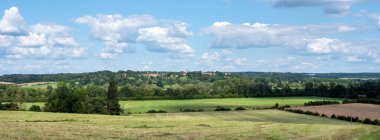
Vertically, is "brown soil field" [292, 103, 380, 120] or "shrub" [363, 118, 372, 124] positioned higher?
"brown soil field" [292, 103, 380, 120]

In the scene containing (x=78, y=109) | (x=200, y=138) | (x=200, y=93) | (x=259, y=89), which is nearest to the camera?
(x=200, y=138)

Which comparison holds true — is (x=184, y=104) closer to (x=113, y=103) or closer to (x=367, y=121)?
(x=113, y=103)

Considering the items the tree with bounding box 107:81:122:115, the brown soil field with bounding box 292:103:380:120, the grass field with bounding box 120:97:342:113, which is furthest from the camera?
the grass field with bounding box 120:97:342:113

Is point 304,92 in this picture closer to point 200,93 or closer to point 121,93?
point 200,93

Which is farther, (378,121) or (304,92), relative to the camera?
(304,92)

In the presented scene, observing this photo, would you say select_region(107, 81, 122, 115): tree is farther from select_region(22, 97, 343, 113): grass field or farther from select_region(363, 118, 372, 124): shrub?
select_region(363, 118, 372, 124): shrub

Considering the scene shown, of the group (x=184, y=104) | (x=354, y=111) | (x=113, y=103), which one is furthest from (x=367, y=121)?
(x=184, y=104)

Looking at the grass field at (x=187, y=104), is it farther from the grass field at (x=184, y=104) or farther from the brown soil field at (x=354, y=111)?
A: the brown soil field at (x=354, y=111)

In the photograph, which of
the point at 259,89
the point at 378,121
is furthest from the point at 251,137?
the point at 259,89

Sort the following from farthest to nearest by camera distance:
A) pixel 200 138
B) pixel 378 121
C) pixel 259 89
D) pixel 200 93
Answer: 1. pixel 259 89
2. pixel 200 93
3. pixel 378 121
4. pixel 200 138

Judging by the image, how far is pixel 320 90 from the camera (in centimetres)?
17538

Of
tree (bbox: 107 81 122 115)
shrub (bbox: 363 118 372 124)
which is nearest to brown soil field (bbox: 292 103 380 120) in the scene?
shrub (bbox: 363 118 372 124)

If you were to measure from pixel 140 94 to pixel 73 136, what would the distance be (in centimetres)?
13371

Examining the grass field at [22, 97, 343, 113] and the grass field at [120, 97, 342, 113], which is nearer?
the grass field at [22, 97, 343, 113]
